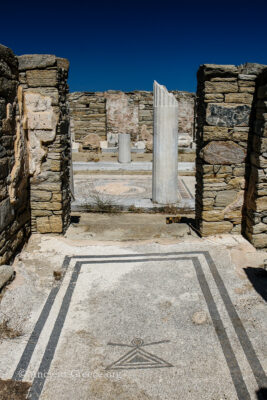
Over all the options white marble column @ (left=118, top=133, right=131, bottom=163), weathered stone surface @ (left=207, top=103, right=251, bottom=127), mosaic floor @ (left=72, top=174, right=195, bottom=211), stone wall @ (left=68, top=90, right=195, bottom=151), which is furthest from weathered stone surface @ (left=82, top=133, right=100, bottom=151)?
weathered stone surface @ (left=207, top=103, right=251, bottom=127)

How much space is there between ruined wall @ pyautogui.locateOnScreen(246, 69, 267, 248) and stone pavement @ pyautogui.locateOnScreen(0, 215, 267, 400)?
330 mm

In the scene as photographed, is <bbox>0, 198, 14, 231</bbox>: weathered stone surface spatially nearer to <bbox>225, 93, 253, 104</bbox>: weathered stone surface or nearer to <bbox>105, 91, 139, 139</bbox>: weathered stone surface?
<bbox>225, 93, 253, 104</bbox>: weathered stone surface

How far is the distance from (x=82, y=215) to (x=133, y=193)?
2478mm

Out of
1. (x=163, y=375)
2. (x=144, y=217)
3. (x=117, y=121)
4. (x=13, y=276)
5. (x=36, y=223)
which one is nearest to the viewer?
(x=163, y=375)

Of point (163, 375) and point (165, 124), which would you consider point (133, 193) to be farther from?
point (163, 375)

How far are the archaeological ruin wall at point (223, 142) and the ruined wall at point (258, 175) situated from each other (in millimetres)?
133

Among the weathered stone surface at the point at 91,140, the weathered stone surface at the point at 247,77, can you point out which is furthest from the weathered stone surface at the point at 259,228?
the weathered stone surface at the point at 91,140

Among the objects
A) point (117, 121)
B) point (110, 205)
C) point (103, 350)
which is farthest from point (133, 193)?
point (117, 121)

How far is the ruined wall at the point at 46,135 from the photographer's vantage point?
5223 millimetres

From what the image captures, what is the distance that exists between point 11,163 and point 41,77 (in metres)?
1.47

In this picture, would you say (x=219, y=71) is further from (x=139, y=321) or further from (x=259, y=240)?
(x=139, y=321)

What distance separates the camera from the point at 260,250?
528 cm

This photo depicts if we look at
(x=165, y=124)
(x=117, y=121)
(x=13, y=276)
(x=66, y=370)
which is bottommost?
(x=66, y=370)

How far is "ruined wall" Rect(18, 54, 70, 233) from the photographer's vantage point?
5.22 metres
